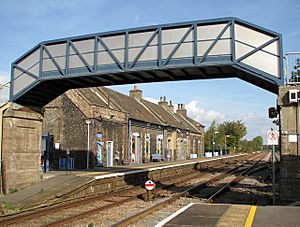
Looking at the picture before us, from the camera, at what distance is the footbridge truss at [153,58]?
43.7 ft

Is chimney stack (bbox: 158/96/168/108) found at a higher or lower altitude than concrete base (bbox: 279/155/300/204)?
higher

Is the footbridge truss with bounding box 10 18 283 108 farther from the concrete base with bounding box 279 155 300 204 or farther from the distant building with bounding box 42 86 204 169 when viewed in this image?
the distant building with bounding box 42 86 204 169

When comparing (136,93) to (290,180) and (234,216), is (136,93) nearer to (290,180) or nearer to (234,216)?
(290,180)

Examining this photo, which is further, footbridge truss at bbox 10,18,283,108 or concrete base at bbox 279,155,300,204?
footbridge truss at bbox 10,18,283,108

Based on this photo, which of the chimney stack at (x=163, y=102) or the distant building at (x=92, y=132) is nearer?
the distant building at (x=92, y=132)

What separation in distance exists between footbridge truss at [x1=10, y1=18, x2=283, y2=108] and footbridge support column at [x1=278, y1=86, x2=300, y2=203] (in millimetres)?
698

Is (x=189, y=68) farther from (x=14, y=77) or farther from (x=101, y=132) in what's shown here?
(x=101, y=132)

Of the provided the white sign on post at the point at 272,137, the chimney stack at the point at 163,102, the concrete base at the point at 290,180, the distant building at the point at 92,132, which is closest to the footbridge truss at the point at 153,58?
the white sign on post at the point at 272,137

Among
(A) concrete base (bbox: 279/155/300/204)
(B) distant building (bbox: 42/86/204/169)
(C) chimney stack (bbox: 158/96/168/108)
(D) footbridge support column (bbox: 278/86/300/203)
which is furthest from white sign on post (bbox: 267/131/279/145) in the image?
(C) chimney stack (bbox: 158/96/168/108)

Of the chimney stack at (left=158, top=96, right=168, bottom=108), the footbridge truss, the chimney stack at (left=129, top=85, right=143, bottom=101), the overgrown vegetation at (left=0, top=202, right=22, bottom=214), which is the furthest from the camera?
the chimney stack at (left=158, top=96, right=168, bottom=108)

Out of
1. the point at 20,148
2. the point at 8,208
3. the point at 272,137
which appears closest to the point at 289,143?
the point at 272,137

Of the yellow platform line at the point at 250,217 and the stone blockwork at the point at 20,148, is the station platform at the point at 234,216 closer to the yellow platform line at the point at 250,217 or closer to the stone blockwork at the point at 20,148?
the yellow platform line at the point at 250,217

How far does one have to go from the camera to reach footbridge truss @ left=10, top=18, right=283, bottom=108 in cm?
1333

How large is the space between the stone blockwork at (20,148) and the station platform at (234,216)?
8.68 meters
